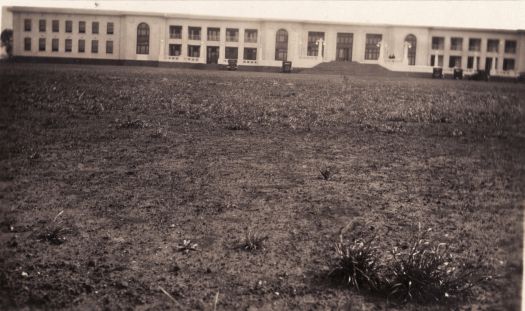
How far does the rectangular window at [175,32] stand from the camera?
4122cm

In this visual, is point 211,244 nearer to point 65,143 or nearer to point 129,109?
point 65,143

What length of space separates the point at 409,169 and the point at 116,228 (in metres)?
3.65

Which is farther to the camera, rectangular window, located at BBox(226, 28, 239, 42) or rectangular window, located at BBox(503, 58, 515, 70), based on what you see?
rectangular window, located at BBox(226, 28, 239, 42)

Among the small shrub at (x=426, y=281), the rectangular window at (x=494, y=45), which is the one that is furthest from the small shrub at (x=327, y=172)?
the rectangular window at (x=494, y=45)

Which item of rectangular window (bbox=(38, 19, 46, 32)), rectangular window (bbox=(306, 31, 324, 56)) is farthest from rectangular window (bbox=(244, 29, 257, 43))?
rectangular window (bbox=(38, 19, 46, 32))

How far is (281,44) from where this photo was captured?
44.3 meters

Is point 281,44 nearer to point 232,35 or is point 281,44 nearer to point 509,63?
point 232,35

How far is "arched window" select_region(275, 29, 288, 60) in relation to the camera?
4438 centimetres

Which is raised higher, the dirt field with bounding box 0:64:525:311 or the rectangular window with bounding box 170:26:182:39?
the rectangular window with bounding box 170:26:182:39

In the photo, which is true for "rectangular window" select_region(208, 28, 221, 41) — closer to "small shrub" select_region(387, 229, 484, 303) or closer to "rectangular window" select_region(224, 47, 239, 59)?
"rectangular window" select_region(224, 47, 239, 59)

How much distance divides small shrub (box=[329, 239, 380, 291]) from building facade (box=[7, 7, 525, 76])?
81.6 feet

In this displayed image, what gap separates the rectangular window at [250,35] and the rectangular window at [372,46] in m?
11.9

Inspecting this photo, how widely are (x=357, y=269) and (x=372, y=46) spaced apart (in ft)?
136

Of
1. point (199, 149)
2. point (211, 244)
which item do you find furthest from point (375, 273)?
point (199, 149)
